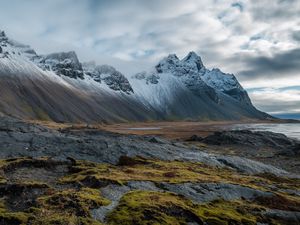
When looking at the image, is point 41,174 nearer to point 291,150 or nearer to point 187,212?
point 187,212

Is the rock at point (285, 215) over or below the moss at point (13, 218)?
below

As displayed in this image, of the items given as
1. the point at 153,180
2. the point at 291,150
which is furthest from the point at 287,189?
the point at 291,150

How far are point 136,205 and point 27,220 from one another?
9572 millimetres

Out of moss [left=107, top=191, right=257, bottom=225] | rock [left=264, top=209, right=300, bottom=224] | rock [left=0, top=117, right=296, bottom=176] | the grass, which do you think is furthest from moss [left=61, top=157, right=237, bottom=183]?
rock [left=264, top=209, right=300, bottom=224]

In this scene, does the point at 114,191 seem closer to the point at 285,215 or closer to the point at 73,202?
the point at 73,202

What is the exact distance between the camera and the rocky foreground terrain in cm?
3158

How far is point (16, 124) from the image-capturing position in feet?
256

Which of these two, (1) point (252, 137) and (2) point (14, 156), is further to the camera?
(1) point (252, 137)

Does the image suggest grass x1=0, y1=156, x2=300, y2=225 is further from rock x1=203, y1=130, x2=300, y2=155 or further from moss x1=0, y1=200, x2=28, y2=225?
rock x1=203, y1=130, x2=300, y2=155

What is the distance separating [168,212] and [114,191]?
24.4 ft

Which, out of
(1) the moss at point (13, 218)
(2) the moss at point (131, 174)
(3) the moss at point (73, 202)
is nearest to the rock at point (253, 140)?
(2) the moss at point (131, 174)

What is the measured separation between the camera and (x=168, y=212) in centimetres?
3359

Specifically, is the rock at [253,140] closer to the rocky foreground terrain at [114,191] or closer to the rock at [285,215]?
the rocky foreground terrain at [114,191]

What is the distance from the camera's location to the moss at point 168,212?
31391 mm
